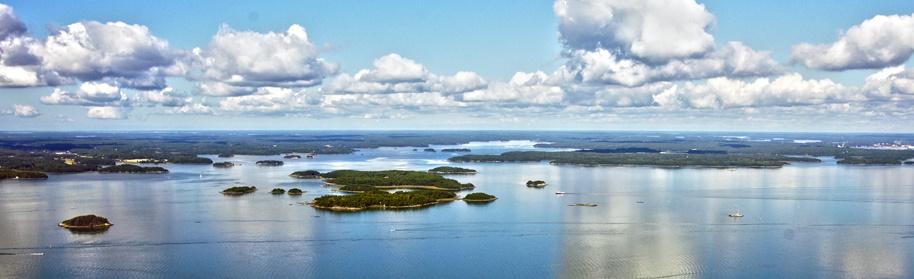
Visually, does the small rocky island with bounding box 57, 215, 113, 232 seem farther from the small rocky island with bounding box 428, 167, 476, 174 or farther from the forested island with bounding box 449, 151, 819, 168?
the forested island with bounding box 449, 151, 819, 168

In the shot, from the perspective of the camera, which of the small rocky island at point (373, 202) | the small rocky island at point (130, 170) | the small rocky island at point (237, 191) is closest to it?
the small rocky island at point (373, 202)

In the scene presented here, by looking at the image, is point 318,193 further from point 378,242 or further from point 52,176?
point 52,176

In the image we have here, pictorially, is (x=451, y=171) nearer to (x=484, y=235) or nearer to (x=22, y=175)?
(x=22, y=175)

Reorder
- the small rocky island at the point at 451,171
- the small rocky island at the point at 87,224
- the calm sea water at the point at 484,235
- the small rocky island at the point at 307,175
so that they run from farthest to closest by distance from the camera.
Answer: the small rocky island at the point at 451,171, the small rocky island at the point at 307,175, the small rocky island at the point at 87,224, the calm sea water at the point at 484,235

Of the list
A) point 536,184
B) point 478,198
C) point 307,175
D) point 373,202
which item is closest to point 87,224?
point 373,202

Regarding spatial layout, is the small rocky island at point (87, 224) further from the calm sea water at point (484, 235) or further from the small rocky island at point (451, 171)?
the small rocky island at point (451, 171)

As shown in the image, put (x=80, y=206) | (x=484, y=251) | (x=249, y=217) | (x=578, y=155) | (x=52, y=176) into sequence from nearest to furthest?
(x=484, y=251), (x=249, y=217), (x=80, y=206), (x=52, y=176), (x=578, y=155)

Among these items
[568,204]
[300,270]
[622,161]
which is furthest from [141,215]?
[622,161]

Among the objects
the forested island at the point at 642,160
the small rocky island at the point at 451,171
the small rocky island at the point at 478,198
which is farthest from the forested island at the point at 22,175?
the forested island at the point at 642,160
